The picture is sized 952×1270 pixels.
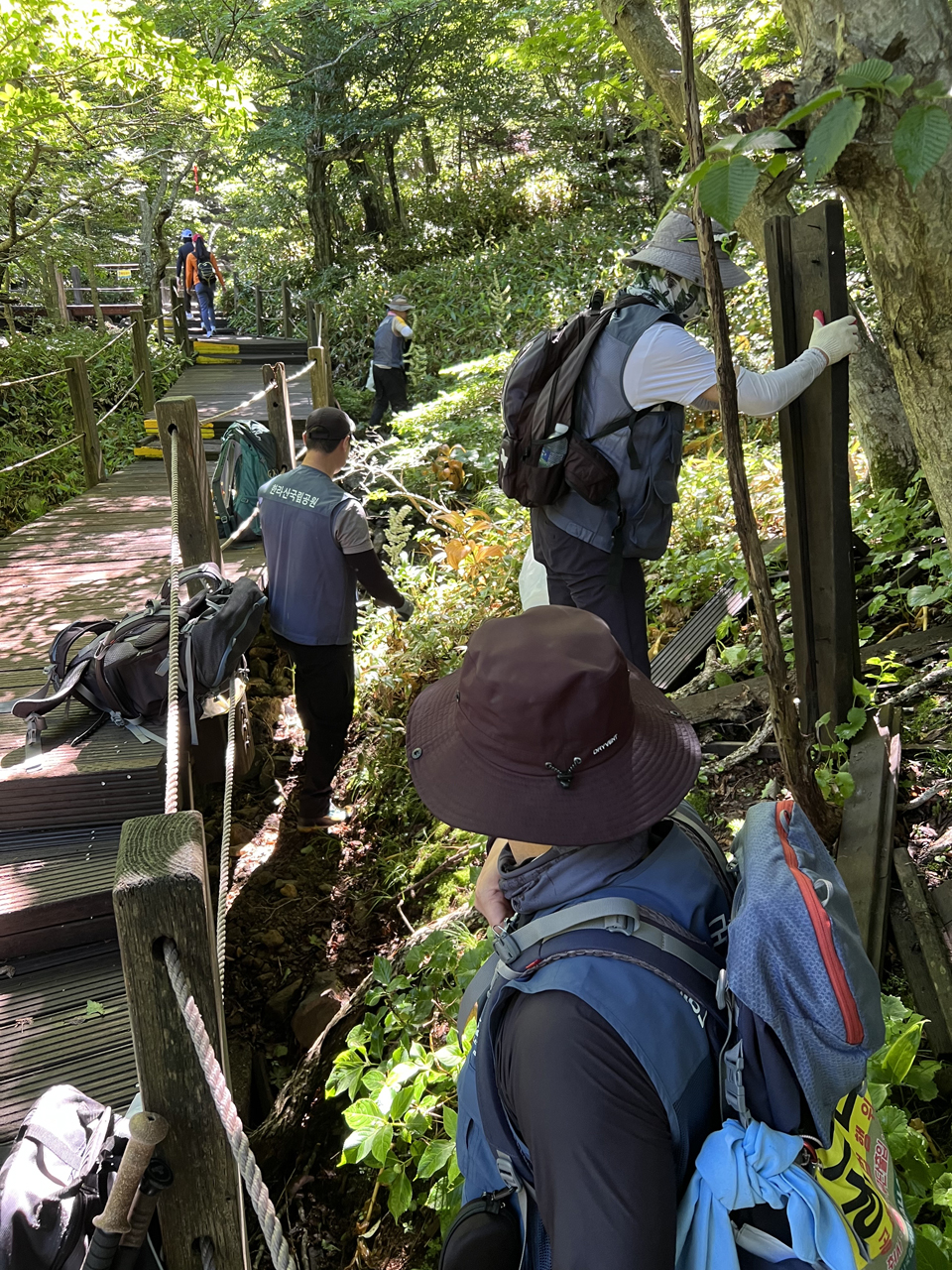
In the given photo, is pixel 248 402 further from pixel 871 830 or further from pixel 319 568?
pixel 871 830

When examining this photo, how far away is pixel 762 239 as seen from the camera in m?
4.08

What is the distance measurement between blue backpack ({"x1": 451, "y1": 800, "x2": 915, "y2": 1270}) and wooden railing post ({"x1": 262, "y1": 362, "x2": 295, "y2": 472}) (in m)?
6.59

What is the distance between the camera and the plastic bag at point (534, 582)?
3.42 m

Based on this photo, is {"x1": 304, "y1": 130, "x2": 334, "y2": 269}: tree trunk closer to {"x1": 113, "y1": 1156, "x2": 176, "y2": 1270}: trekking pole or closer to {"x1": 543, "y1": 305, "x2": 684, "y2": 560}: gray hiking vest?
{"x1": 543, "y1": 305, "x2": 684, "y2": 560}: gray hiking vest

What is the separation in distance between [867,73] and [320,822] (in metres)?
4.38

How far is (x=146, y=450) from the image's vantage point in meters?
10.1

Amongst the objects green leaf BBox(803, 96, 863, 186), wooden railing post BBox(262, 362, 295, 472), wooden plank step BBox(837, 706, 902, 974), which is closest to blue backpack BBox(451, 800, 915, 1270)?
green leaf BBox(803, 96, 863, 186)

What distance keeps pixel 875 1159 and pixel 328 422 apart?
384cm

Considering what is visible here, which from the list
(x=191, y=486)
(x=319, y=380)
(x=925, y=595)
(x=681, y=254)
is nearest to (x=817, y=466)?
(x=681, y=254)

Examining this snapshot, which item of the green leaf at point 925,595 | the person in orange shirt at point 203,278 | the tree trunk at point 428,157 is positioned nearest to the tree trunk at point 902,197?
the green leaf at point 925,595

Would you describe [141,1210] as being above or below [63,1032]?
above

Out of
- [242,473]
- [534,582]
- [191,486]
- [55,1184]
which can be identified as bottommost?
[55,1184]

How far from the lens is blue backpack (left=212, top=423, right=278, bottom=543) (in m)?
7.22

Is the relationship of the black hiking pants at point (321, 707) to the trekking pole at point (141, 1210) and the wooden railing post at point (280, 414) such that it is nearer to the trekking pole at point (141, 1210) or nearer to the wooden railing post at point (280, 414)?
the wooden railing post at point (280, 414)
